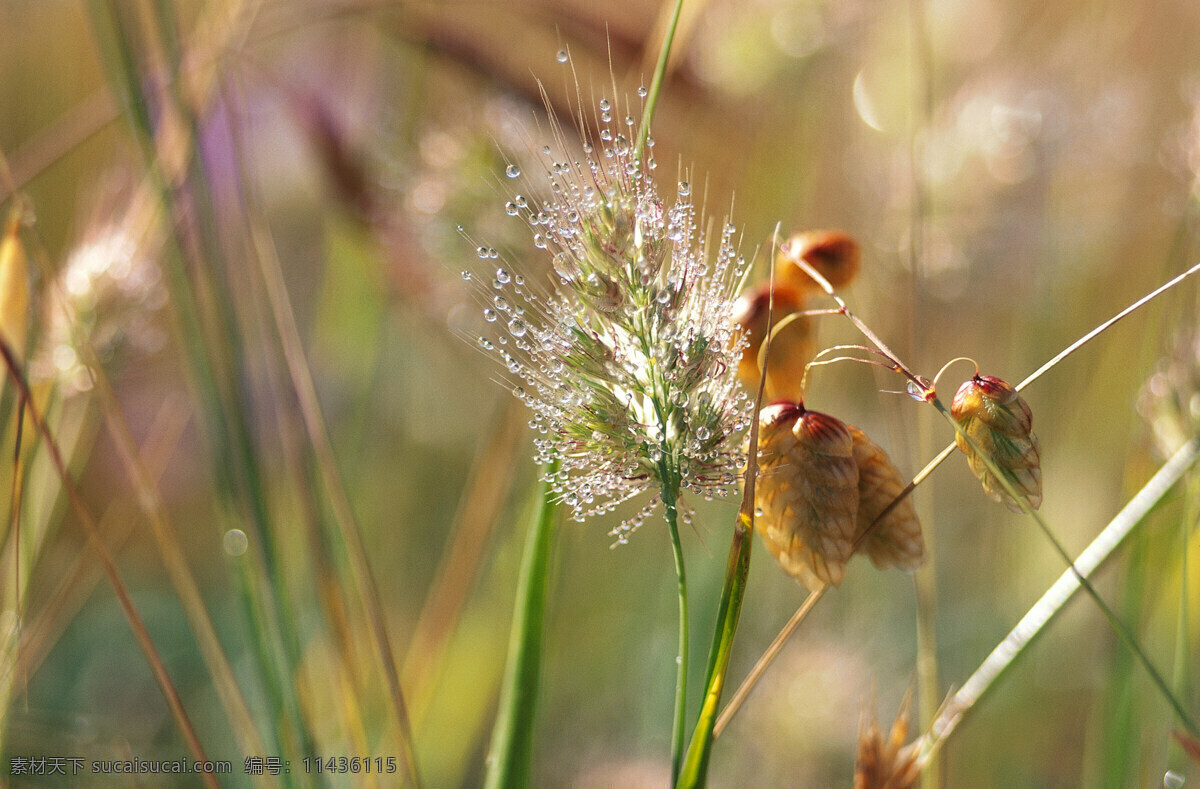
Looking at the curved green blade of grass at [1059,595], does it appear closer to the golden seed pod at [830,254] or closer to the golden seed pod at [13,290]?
the golden seed pod at [830,254]

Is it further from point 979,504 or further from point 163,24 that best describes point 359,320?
point 979,504

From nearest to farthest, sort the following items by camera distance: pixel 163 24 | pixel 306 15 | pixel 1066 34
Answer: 1. pixel 163 24
2. pixel 306 15
3. pixel 1066 34

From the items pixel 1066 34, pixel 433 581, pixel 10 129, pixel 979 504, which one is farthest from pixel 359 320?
pixel 1066 34

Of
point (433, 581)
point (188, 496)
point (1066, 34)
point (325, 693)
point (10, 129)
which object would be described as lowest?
point (325, 693)

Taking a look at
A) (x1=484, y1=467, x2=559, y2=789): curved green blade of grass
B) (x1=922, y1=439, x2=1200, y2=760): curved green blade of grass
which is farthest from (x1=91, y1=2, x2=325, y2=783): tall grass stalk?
(x1=922, y1=439, x2=1200, y2=760): curved green blade of grass

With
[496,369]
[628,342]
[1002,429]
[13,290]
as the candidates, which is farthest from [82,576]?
[1002,429]

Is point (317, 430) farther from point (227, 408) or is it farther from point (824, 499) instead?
point (824, 499)

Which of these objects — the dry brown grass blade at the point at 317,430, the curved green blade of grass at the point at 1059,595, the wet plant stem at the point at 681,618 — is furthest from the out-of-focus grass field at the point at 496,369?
the wet plant stem at the point at 681,618

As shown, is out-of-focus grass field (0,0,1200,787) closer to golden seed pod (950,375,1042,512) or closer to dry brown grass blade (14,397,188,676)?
dry brown grass blade (14,397,188,676)
